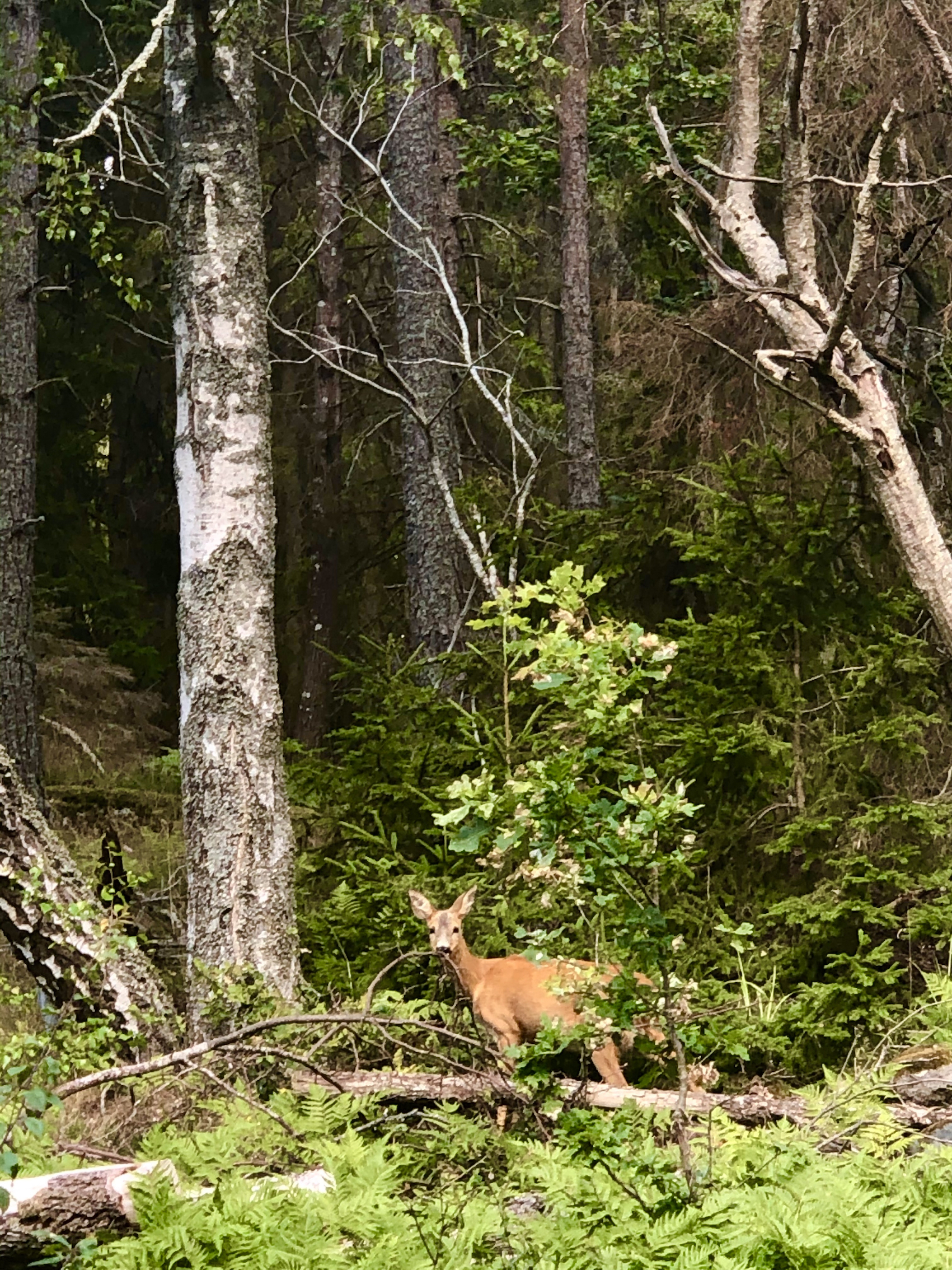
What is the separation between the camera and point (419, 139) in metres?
13.4

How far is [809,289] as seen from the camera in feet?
26.3

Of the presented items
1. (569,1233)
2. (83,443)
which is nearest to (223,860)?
(569,1233)

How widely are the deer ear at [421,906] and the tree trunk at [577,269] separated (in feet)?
24.3

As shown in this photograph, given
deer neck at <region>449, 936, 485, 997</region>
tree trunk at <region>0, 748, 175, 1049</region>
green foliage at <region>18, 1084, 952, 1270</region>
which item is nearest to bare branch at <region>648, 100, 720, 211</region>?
deer neck at <region>449, 936, 485, 997</region>

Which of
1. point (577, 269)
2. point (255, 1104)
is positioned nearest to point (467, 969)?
point (255, 1104)

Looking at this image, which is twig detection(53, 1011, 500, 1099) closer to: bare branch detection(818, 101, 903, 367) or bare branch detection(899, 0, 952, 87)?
bare branch detection(818, 101, 903, 367)

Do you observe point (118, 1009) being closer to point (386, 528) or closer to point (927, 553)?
point (927, 553)

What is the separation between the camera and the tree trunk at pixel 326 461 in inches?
689

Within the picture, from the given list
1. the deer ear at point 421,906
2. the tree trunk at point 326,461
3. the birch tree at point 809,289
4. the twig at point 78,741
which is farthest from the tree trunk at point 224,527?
the tree trunk at point 326,461

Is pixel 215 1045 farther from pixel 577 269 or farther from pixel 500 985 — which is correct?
pixel 577 269

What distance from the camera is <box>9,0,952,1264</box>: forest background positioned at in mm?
6879

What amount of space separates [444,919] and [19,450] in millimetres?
7531

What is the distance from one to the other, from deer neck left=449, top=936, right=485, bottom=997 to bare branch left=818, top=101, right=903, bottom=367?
11.9ft

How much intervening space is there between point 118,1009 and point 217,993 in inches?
20.0
